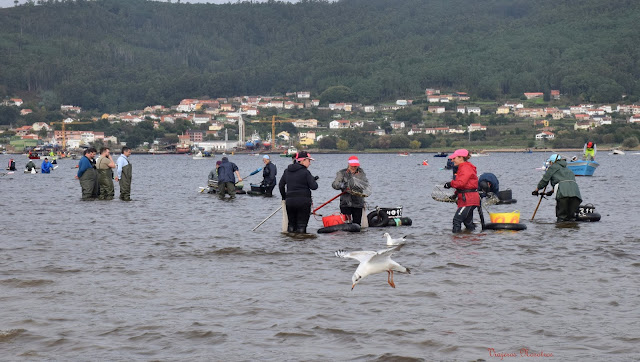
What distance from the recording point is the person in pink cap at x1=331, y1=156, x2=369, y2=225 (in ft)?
61.6

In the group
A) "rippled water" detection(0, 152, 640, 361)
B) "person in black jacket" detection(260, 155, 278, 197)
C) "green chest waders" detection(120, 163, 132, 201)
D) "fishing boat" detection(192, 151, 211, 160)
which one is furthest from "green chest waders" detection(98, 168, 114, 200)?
"fishing boat" detection(192, 151, 211, 160)

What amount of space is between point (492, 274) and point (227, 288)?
424 centimetres

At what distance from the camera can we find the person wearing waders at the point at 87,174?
2875cm

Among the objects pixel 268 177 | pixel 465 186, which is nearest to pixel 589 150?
pixel 268 177

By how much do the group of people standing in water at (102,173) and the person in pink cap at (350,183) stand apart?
11.1 m

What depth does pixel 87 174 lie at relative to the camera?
2981 cm

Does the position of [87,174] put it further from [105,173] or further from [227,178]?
[227,178]

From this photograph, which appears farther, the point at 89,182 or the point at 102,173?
the point at 89,182

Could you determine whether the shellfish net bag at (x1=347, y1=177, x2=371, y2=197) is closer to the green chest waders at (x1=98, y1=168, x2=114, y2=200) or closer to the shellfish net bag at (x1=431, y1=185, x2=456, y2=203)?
the shellfish net bag at (x1=431, y1=185, x2=456, y2=203)

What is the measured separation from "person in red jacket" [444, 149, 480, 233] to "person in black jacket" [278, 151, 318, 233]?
294 cm

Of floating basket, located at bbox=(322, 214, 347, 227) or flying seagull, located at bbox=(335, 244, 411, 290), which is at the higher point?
flying seagull, located at bbox=(335, 244, 411, 290)

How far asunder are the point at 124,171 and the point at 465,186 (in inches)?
611

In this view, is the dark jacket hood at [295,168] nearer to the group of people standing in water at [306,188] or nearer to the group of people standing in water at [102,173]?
the group of people standing in water at [306,188]

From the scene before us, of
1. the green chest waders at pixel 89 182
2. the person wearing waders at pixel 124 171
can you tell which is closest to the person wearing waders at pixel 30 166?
the green chest waders at pixel 89 182
